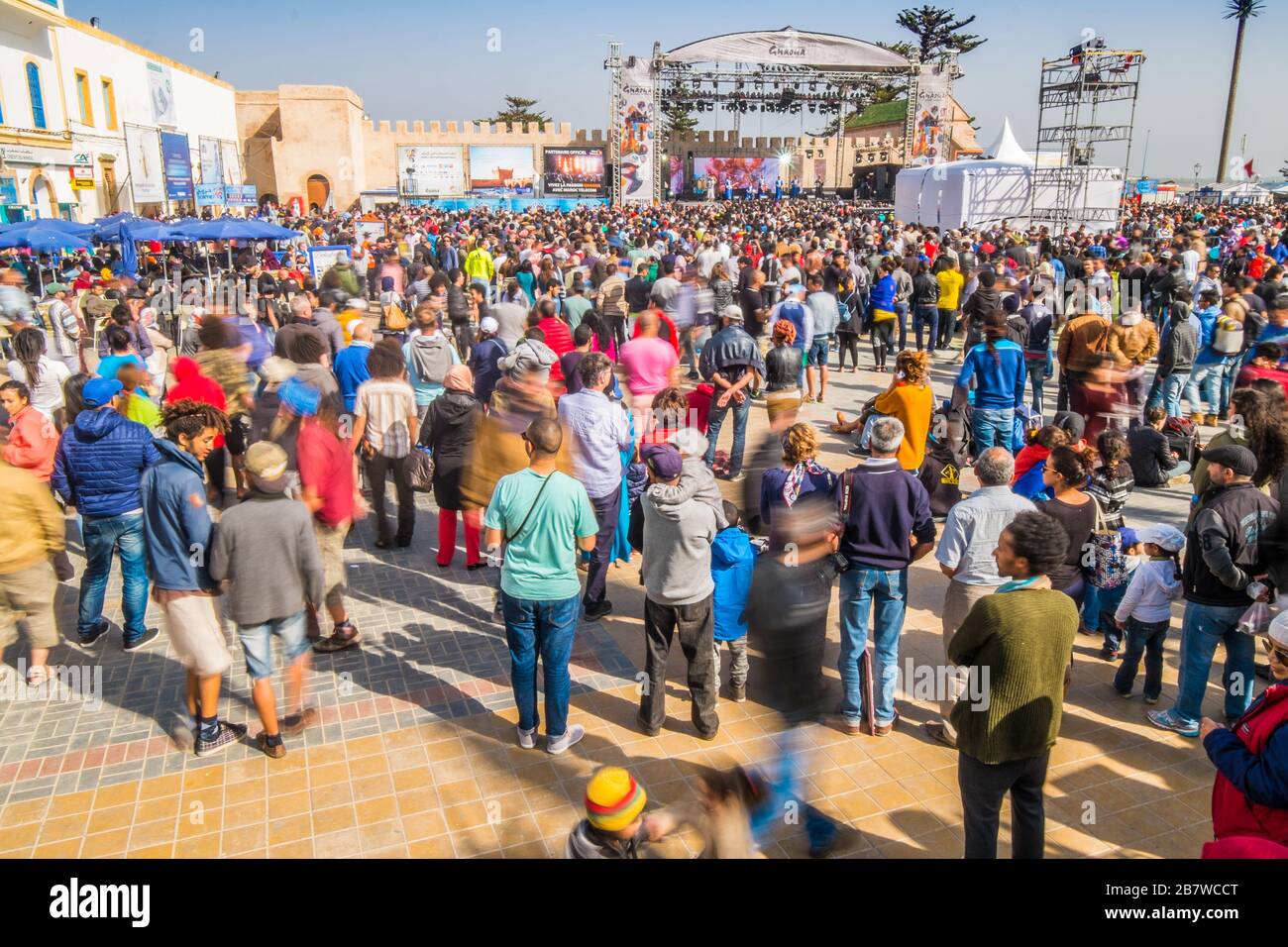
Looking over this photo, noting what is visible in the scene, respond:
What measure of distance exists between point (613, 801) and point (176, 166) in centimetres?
3682

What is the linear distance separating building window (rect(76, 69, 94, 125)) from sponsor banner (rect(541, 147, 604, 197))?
23.7 metres

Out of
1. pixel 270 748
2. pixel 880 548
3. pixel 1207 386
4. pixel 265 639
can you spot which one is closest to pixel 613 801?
pixel 880 548

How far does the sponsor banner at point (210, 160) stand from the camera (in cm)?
3644

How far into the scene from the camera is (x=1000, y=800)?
300 cm

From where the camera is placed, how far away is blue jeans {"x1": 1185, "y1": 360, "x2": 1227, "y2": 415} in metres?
9.19

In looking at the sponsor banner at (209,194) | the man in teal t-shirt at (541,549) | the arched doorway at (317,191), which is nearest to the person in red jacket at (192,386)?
the man in teal t-shirt at (541,549)

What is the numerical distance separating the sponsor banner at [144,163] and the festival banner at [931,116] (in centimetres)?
3089

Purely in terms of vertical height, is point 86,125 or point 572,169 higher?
point 572,169

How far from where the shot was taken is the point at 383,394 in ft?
19.7

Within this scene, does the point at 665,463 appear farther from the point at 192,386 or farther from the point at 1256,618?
the point at 192,386

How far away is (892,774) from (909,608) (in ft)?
6.12
